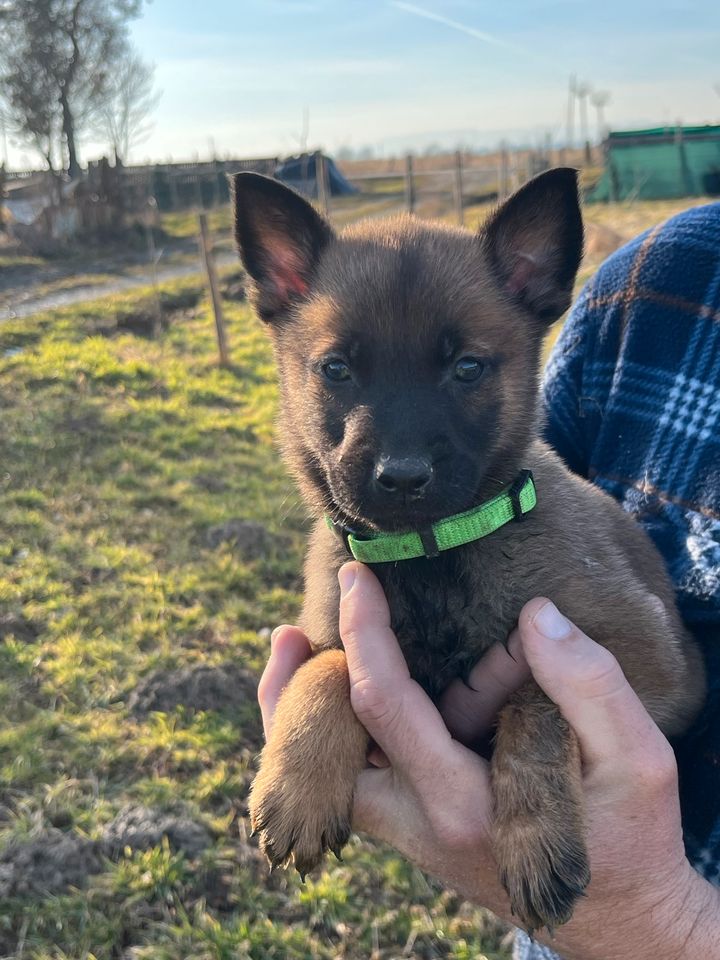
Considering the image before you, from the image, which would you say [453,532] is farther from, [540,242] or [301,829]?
[540,242]

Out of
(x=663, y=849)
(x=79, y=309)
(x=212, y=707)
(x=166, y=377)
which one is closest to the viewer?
(x=663, y=849)

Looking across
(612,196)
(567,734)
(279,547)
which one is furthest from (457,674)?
(612,196)

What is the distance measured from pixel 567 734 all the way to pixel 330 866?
188 centimetres

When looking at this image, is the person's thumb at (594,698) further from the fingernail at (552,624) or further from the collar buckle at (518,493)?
the collar buckle at (518,493)

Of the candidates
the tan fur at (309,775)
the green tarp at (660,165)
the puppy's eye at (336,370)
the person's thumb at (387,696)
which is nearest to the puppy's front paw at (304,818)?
the tan fur at (309,775)

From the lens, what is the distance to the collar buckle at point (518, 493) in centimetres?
214

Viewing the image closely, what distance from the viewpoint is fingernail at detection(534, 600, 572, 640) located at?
176 cm

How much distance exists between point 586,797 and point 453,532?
0.68 meters

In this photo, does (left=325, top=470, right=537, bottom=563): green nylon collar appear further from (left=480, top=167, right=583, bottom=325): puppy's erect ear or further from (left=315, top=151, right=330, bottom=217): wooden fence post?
(left=315, top=151, right=330, bottom=217): wooden fence post

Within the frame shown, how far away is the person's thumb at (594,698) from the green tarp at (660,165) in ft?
76.9

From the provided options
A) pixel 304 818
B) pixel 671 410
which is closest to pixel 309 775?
pixel 304 818

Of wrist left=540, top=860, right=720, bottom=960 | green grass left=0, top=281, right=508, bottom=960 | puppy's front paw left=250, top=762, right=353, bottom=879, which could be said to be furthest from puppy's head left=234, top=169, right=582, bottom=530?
green grass left=0, top=281, right=508, bottom=960

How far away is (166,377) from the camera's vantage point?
9906mm

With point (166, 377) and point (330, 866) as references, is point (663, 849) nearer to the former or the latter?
point (330, 866)
